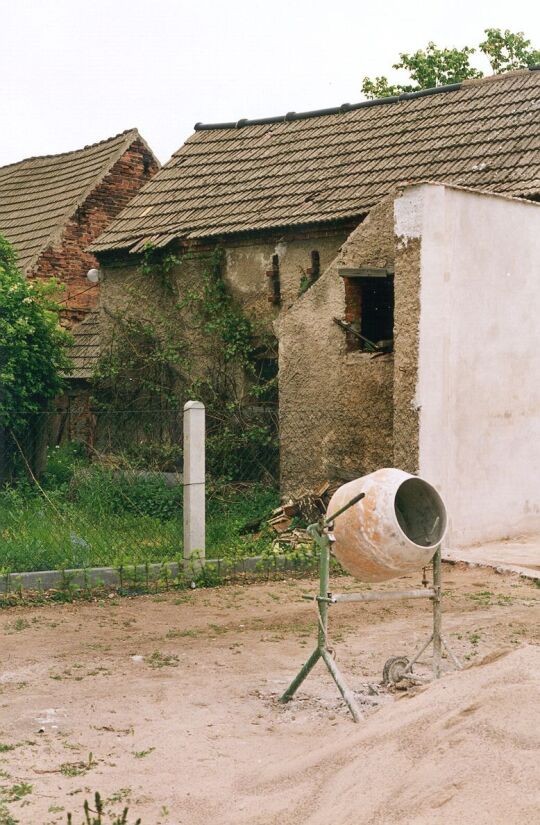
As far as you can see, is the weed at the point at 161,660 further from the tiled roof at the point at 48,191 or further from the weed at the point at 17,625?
the tiled roof at the point at 48,191

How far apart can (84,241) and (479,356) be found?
11.3 metres

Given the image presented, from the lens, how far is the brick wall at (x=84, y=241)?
66.0 ft

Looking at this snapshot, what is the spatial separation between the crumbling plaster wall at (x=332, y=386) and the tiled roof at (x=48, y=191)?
8.72 m

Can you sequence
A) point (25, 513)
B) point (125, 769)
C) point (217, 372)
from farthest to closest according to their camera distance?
point (217, 372) → point (25, 513) → point (125, 769)

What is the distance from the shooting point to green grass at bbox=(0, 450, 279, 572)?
9.58 metres

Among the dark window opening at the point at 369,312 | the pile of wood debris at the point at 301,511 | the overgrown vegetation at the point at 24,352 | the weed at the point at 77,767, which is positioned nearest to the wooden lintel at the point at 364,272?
the dark window opening at the point at 369,312

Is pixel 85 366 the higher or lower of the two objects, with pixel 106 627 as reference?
higher

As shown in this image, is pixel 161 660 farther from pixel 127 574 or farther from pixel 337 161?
pixel 337 161

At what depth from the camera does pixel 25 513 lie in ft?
38.8

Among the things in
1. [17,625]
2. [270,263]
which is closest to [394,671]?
[17,625]

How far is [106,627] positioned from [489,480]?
526 centimetres

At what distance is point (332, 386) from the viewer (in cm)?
1218

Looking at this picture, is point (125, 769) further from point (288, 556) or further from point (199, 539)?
point (288, 556)

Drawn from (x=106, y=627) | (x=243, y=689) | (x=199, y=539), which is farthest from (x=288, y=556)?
(x=243, y=689)
